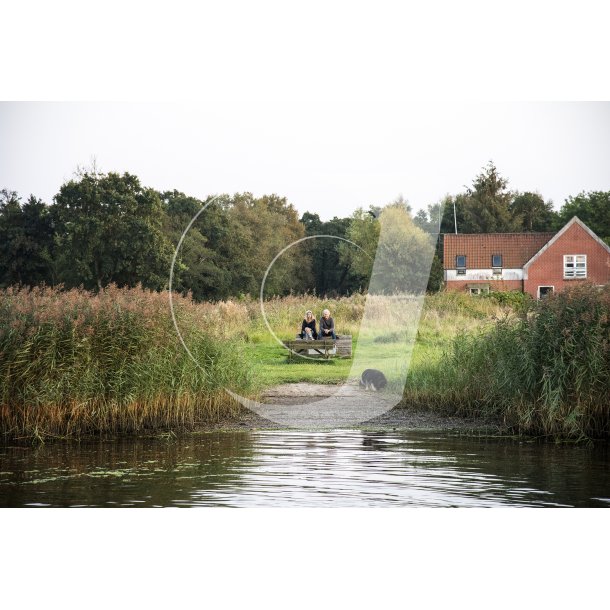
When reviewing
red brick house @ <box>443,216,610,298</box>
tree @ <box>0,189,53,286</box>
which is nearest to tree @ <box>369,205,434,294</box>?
red brick house @ <box>443,216,610,298</box>

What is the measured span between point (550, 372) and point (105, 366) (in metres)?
6.13

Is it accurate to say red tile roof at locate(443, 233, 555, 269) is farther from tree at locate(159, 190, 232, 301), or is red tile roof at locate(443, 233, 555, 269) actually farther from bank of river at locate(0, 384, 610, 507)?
bank of river at locate(0, 384, 610, 507)

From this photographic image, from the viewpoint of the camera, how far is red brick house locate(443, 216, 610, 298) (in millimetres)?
33719

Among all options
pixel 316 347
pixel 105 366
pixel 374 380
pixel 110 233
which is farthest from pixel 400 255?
pixel 110 233

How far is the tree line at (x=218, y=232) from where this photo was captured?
18.0 metres

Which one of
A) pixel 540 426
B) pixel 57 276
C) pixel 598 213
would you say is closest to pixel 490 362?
pixel 540 426

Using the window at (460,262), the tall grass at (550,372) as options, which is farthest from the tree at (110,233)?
the tall grass at (550,372)

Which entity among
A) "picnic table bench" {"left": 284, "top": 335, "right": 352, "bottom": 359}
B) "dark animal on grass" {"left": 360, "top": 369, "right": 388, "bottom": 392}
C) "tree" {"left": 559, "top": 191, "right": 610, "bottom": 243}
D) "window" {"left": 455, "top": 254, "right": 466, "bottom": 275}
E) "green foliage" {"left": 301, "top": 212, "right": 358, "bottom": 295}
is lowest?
"dark animal on grass" {"left": 360, "top": 369, "right": 388, "bottom": 392}

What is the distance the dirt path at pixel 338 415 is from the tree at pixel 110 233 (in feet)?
46.4

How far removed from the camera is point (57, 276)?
30016 mm

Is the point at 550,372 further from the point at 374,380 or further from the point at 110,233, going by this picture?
the point at 110,233

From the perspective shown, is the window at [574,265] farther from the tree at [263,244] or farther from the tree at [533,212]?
the tree at [263,244]

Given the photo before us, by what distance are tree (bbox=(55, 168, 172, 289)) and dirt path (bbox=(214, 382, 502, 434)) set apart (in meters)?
14.2

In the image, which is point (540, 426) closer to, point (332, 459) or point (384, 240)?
point (332, 459)
